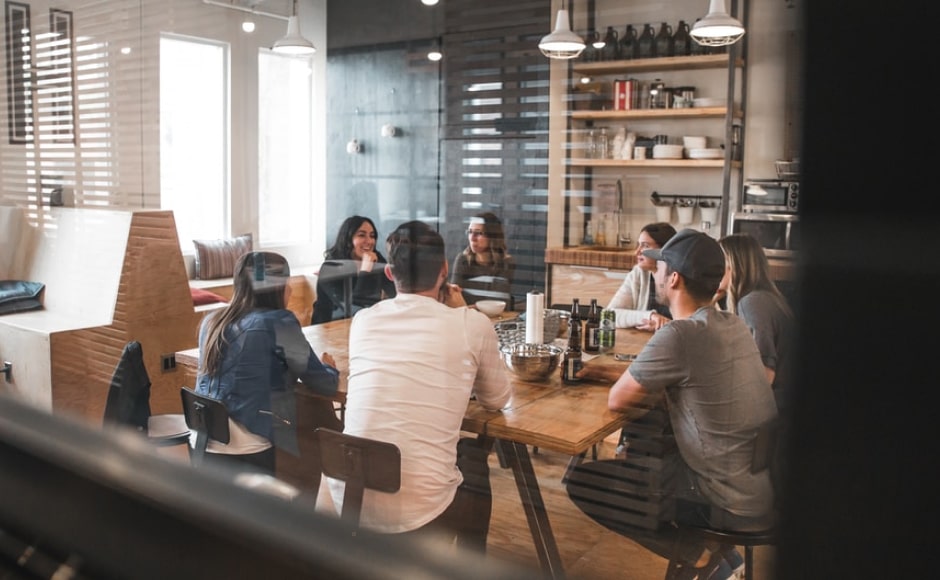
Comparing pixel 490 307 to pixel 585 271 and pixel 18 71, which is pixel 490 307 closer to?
pixel 585 271

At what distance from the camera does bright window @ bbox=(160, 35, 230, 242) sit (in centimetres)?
101

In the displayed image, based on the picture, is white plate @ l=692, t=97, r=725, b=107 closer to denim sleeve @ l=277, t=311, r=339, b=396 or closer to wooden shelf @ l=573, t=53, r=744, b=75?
wooden shelf @ l=573, t=53, r=744, b=75

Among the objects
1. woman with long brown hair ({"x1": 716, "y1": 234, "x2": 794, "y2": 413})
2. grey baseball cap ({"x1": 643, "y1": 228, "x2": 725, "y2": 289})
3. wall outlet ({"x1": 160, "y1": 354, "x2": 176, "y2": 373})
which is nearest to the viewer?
woman with long brown hair ({"x1": 716, "y1": 234, "x2": 794, "y2": 413})

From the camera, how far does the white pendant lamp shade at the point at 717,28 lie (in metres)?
0.57

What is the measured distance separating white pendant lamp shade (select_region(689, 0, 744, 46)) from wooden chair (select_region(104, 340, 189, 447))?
0.58m

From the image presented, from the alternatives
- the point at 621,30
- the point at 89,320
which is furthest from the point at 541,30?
the point at 89,320

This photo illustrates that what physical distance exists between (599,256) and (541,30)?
0.25 metres

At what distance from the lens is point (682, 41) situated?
2.51 ft

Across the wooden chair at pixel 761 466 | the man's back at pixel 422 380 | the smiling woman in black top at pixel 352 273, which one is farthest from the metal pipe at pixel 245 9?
the wooden chair at pixel 761 466

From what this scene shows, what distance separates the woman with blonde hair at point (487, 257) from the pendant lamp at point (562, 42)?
187 mm

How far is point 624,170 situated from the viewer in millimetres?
894

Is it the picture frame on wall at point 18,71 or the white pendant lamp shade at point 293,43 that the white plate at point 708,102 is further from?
the picture frame on wall at point 18,71

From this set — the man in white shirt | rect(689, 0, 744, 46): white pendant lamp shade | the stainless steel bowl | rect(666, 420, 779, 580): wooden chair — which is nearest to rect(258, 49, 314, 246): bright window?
the man in white shirt

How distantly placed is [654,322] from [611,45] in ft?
1.01
